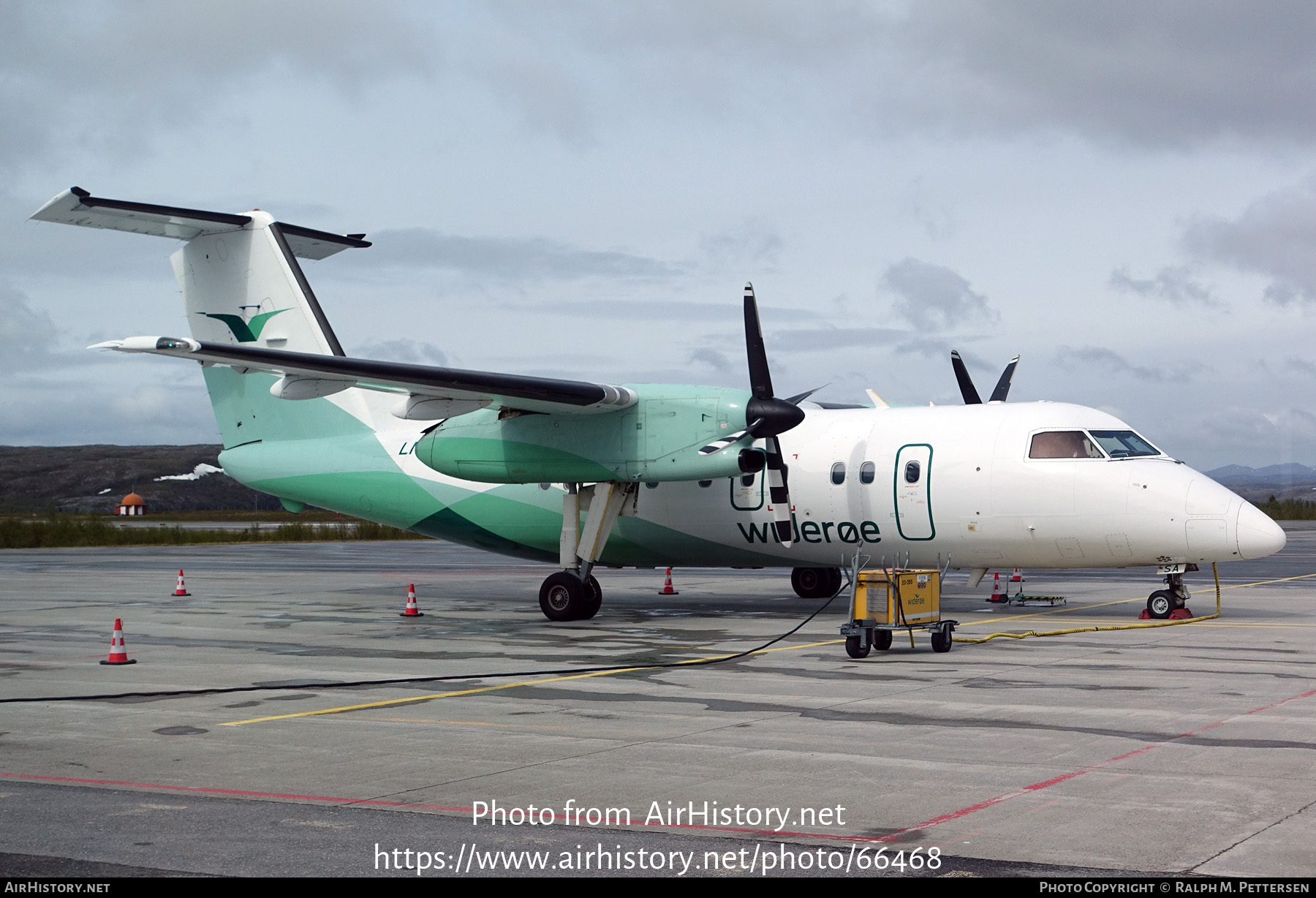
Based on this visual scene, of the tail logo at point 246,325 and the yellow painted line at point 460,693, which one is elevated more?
the tail logo at point 246,325

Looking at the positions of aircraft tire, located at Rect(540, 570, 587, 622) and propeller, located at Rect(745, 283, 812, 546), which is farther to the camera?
aircraft tire, located at Rect(540, 570, 587, 622)

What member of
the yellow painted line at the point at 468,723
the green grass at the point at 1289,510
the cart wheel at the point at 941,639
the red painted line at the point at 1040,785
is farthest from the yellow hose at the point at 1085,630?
the green grass at the point at 1289,510

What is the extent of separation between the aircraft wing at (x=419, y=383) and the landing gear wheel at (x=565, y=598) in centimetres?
284

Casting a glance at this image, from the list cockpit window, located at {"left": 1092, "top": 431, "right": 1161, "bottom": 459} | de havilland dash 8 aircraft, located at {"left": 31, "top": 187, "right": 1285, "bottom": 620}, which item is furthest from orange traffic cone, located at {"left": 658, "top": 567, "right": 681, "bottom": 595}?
cockpit window, located at {"left": 1092, "top": 431, "right": 1161, "bottom": 459}

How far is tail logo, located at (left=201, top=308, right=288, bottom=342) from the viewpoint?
2247 centimetres

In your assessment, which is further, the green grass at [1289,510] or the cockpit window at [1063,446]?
the green grass at [1289,510]

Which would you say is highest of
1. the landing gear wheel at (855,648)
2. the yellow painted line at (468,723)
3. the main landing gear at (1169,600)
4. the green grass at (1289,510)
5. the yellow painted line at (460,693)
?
the green grass at (1289,510)

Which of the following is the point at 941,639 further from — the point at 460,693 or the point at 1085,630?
the point at 460,693

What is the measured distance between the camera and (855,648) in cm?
1416

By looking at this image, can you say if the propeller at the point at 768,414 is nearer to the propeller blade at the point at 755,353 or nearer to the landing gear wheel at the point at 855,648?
the propeller blade at the point at 755,353

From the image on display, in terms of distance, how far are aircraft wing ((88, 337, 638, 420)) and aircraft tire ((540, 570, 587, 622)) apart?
9.31 feet

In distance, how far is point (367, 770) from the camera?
826 cm

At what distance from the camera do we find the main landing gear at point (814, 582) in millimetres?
23312

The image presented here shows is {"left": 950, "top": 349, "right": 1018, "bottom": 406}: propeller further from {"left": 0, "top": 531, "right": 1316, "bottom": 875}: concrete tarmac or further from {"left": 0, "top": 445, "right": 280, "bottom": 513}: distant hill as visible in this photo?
{"left": 0, "top": 445, "right": 280, "bottom": 513}: distant hill
